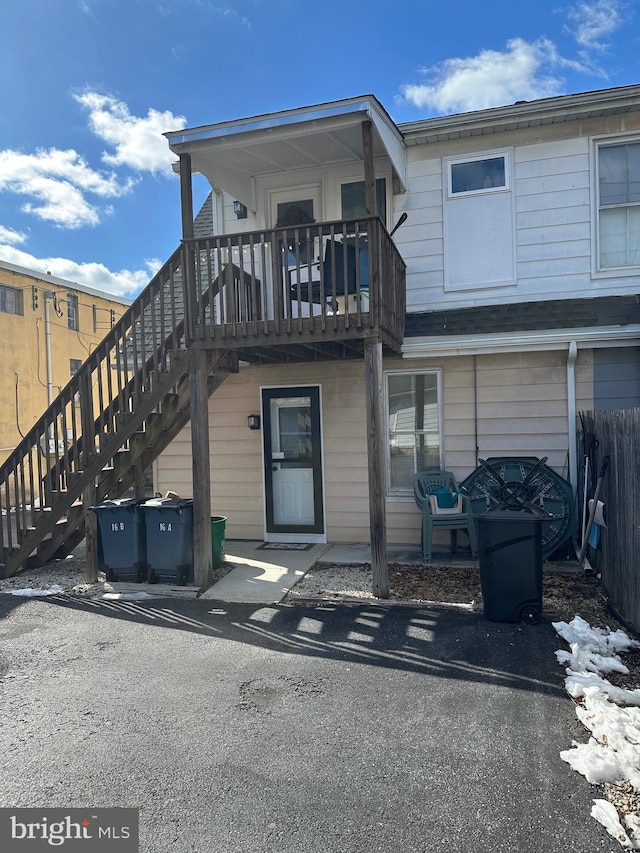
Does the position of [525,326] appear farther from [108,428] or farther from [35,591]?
[35,591]

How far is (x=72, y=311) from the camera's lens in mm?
19562

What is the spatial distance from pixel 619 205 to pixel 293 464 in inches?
203

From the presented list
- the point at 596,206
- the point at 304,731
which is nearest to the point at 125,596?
the point at 304,731

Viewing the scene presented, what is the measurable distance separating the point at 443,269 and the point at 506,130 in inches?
70.6

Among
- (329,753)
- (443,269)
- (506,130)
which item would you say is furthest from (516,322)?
(329,753)

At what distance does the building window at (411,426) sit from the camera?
7520mm

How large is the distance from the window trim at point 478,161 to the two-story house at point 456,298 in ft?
0.07

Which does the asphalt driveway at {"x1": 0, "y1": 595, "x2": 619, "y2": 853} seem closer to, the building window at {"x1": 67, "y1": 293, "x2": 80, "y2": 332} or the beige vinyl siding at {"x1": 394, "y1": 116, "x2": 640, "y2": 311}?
the beige vinyl siding at {"x1": 394, "y1": 116, "x2": 640, "y2": 311}

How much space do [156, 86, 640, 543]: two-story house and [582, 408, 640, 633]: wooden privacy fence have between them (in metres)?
1.39

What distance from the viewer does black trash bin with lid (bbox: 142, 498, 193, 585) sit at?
6.21 m

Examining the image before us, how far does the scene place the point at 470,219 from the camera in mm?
7379

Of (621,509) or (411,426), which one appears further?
(411,426)

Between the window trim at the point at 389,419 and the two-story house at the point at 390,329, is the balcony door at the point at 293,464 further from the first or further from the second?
the window trim at the point at 389,419

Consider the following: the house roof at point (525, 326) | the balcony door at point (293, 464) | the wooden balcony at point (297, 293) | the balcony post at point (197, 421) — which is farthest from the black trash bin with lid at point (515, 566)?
the balcony door at point (293, 464)
